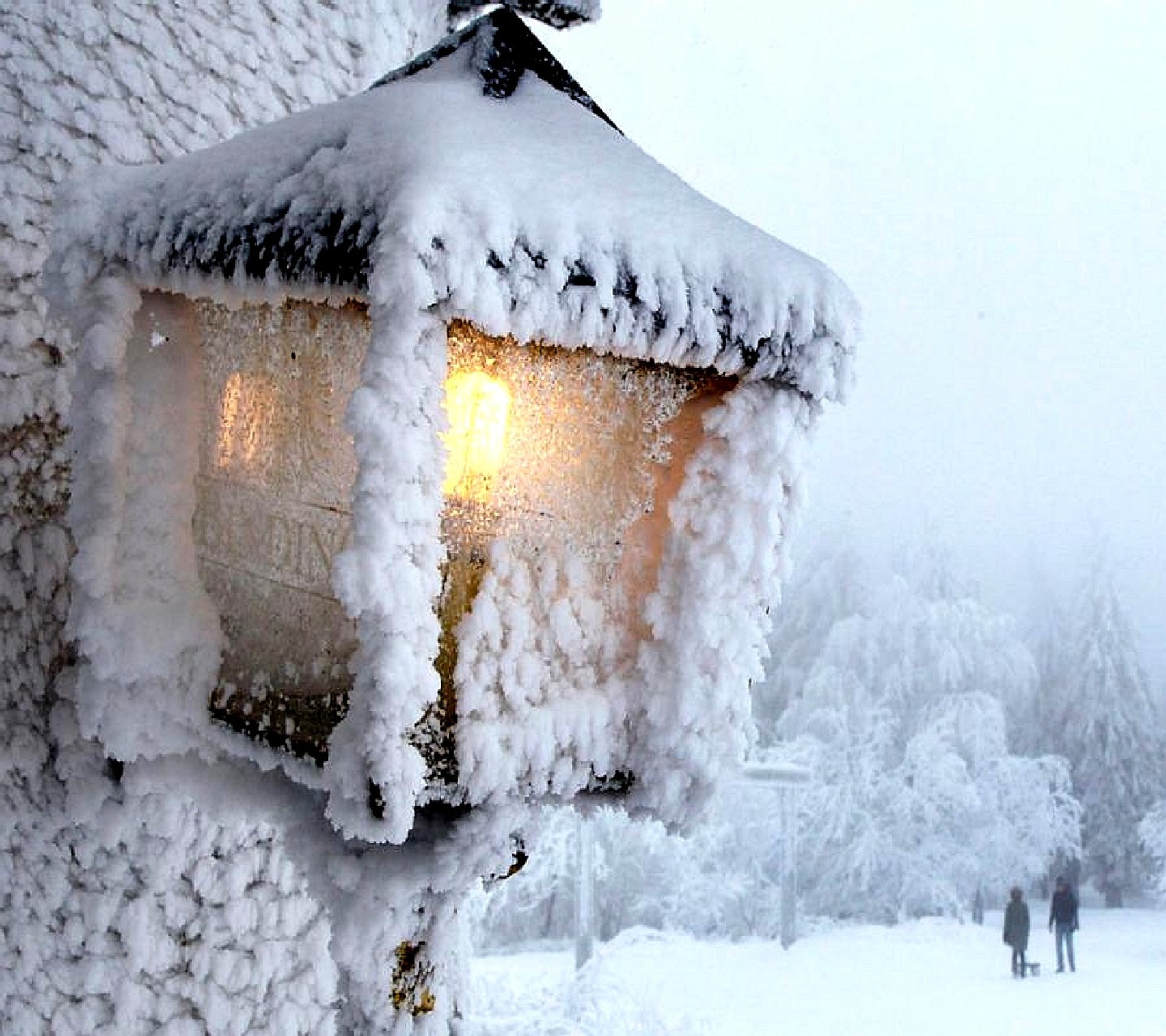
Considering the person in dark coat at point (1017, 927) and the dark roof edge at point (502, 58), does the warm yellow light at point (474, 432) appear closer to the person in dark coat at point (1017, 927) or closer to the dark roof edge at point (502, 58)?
the dark roof edge at point (502, 58)

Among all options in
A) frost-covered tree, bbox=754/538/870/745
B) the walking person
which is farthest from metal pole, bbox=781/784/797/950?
the walking person

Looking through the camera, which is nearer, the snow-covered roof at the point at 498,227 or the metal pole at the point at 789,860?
the snow-covered roof at the point at 498,227

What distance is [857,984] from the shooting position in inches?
180

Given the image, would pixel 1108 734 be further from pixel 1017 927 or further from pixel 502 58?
pixel 502 58

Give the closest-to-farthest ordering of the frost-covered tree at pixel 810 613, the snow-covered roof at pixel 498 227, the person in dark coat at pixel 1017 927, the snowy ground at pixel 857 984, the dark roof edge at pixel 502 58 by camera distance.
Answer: the snow-covered roof at pixel 498 227, the dark roof edge at pixel 502 58, the snowy ground at pixel 857 984, the person in dark coat at pixel 1017 927, the frost-covered tree at pixel 810 613

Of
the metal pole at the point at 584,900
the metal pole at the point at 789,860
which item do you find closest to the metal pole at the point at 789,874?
the metal pole at the point at 789,860

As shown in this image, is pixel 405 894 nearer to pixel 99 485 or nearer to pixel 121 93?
pixel 99 485

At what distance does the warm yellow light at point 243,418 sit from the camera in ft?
2.65

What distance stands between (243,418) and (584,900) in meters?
4.22

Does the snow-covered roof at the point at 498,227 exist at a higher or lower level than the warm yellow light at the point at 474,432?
higher

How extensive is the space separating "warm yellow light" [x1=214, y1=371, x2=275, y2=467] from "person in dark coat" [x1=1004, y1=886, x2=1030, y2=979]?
182 inches

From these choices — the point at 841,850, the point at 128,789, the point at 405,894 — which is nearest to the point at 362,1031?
the point at 405,894

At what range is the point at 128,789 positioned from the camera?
1.04 metres

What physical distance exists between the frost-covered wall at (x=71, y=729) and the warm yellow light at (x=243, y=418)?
12.6 inches
